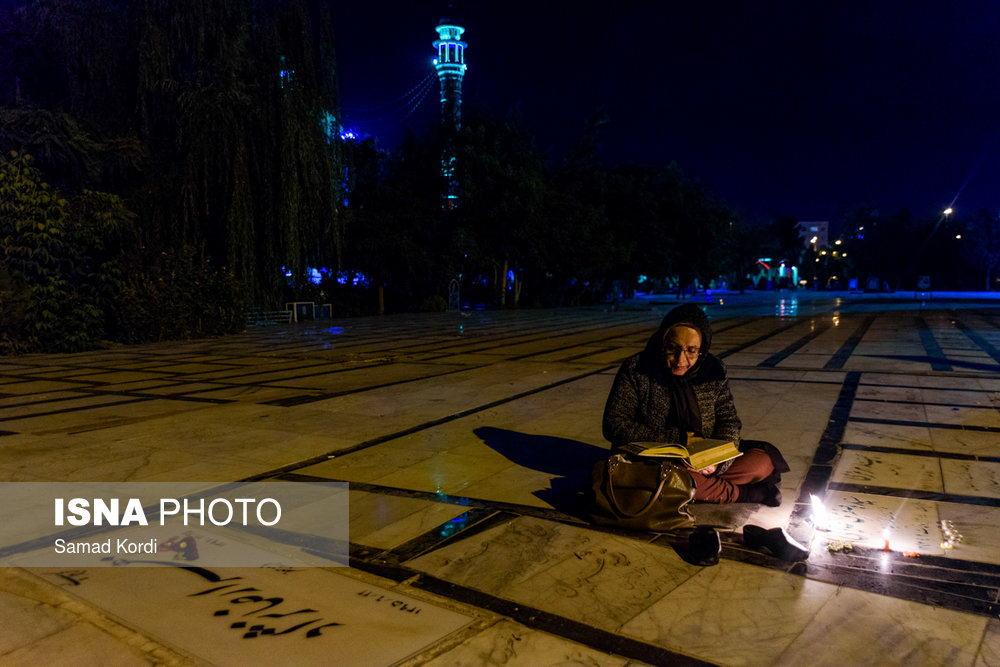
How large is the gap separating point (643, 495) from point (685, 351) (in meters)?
0.96

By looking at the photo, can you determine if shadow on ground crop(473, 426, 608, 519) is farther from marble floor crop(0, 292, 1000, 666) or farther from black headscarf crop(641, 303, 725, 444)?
black headscarf crop(641, 303, 725, 444)

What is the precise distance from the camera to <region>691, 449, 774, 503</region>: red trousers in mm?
4363

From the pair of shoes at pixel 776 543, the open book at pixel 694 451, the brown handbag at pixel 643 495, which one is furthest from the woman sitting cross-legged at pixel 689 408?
the pair of shoes at pixel 776 543

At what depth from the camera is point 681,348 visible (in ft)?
14.2

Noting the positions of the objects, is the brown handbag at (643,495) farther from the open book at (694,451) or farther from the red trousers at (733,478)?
the red trousers at (733,478)

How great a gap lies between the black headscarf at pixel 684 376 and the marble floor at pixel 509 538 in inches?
22.3

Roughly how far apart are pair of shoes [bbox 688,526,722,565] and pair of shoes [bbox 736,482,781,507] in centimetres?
92

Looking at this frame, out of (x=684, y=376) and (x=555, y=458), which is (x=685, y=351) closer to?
(x=684, y=376)

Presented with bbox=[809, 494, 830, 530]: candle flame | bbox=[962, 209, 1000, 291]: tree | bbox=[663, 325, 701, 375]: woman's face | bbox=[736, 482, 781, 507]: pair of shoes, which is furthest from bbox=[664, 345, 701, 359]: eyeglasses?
bbox=[962, 209, 1000, 291]: tree

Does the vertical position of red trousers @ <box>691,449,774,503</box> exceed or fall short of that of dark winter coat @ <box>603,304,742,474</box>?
it falls short

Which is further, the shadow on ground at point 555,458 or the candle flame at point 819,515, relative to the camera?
the shadow on ground at point 555,458

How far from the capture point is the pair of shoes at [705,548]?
11.5 feet

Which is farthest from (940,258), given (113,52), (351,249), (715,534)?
(715,534)

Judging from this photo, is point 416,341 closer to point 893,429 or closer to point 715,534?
point 893,429
